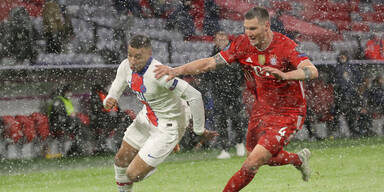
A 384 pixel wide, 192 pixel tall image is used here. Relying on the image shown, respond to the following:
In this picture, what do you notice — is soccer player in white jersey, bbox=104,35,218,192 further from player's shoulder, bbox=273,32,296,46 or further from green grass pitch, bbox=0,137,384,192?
green grass pitch, bbox=0,137,384,192

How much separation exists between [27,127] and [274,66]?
5.94 m

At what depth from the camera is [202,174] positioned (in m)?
9.65

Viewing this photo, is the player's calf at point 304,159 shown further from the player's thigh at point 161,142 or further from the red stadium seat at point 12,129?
the red stadium seat at point 12,129

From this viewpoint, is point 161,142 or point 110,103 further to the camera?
point 161,142

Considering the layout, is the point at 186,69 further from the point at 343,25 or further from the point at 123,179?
the point at 343,25

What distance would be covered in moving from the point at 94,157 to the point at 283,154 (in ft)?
17.6

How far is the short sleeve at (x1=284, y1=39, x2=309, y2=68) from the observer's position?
607 centimetres

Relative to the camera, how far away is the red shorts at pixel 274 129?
6.13 m

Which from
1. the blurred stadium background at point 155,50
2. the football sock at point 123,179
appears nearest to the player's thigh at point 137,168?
the football sock at point 123,179

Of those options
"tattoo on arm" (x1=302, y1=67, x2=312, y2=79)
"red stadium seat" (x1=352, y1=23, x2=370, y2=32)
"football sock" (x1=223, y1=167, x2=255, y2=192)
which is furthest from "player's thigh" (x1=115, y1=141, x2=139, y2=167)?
"red stadium seat" (x1=352, y1=23, x2=370, y2=32)

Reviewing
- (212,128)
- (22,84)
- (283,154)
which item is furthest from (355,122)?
(283,154)

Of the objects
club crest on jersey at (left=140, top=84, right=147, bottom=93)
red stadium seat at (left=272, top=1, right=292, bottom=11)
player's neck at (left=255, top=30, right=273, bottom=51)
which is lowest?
red stadium seat at (left=272, top=1, right=292, bottom=11)

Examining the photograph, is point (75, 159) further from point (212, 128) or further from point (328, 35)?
point (328, 35)

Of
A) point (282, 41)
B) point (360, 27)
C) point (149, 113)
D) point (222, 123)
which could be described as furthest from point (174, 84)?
point (360, 27)
